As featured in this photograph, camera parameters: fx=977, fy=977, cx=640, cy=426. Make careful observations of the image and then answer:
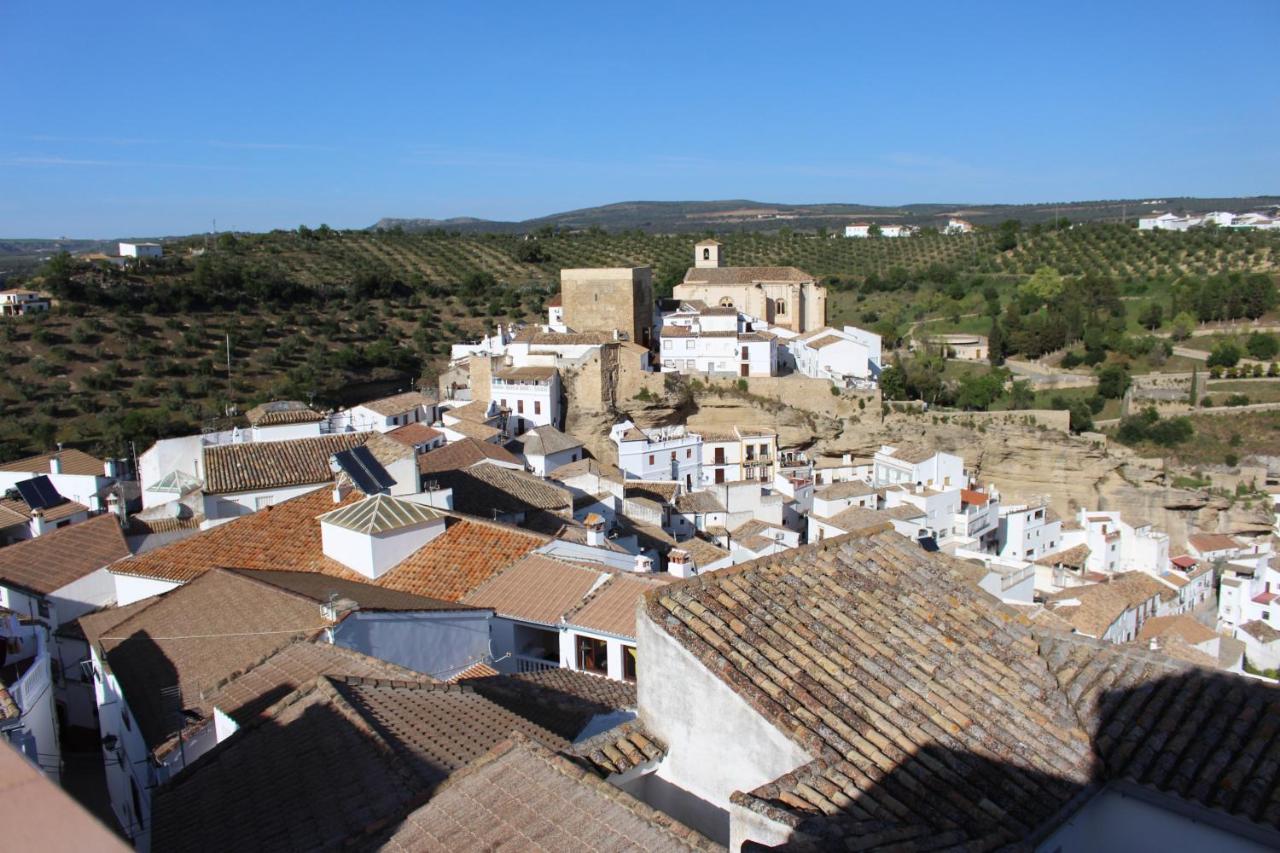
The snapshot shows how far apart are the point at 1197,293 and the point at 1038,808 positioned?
47.4 meters

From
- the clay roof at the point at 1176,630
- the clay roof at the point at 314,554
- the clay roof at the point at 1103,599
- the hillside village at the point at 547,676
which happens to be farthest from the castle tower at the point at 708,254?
the clay roof at the point at 314,554

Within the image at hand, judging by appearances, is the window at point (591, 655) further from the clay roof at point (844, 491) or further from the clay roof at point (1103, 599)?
the clay roof at point (844, 491)

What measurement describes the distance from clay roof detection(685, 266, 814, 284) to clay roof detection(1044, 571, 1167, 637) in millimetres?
18504

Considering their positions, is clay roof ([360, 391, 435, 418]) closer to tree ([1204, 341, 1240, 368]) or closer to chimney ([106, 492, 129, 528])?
chimney ([106, 492, 129, 528])

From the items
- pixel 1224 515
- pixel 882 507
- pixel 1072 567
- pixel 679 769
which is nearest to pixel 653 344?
pixel 882 507

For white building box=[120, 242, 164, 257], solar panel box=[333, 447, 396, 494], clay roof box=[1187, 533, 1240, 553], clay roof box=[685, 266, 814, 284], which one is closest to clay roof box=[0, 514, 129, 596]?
solar panel box=[333, 447, 396, 494]

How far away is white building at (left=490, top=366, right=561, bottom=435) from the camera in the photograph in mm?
27953

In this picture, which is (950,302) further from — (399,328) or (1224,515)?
(399,328)

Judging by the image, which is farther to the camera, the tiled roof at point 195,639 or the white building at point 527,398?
the white building at point 527,398

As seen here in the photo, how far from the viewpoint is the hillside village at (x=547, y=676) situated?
3346mm

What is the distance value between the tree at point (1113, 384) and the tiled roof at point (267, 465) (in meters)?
28.6

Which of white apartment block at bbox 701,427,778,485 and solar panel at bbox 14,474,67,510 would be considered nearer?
solar panel at bbox 14,474,67,510

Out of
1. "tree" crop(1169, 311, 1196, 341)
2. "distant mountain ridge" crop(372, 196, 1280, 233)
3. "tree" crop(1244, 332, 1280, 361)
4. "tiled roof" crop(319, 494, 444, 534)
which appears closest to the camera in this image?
"tiled roof" crop(319, 494, 444, 534)

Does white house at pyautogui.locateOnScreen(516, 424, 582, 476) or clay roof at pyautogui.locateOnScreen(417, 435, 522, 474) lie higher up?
clay roof at pyautogui.locateOnScreen(417, 435, 522, 474)
